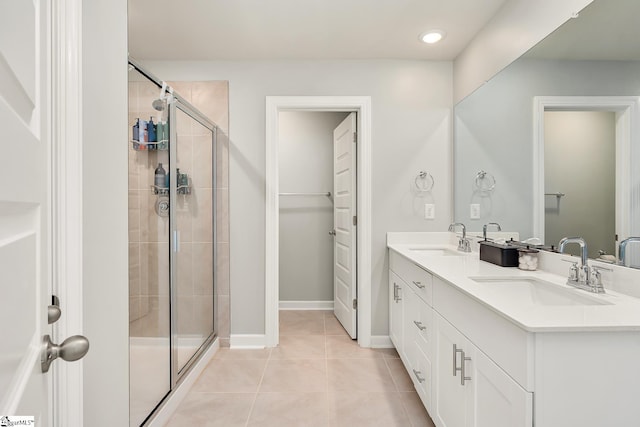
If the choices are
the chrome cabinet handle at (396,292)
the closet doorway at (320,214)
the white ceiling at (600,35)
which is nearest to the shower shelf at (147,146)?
the closet doorway at (320,214)

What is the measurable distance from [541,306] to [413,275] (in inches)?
37.2

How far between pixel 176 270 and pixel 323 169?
87.0 inches

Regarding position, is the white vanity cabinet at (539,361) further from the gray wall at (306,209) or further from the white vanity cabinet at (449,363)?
the gray wall at (306,209)

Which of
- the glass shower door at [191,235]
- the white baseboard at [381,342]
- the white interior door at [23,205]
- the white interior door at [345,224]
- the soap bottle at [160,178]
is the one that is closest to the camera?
the white interior door at [23,205]

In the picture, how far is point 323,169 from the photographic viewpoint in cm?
393

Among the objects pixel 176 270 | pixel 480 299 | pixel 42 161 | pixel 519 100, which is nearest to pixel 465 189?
pixel 519 100

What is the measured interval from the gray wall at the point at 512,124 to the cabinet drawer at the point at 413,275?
24.1 inches

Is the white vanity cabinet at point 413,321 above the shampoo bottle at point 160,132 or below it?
below

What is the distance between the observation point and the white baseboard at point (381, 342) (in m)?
2.86

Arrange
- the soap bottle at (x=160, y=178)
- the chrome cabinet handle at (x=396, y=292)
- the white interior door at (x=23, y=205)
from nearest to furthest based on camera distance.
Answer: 1. the white interior door at (x=23, y=205)
2. the soap bottle at (x=160, y=178)
3. the chrome cabinet handle at (x=396, y=292)

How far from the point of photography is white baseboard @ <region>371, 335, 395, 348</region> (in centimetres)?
286

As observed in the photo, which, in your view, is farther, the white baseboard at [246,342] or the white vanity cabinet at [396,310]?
the white baseboard at [246,342]

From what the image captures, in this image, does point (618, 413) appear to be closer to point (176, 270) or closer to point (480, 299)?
point (480, 299)

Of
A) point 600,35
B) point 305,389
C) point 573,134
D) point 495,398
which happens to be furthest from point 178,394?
point 600,35
